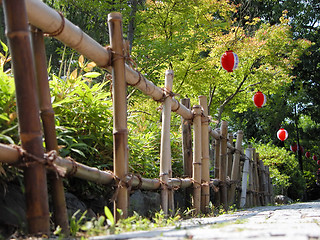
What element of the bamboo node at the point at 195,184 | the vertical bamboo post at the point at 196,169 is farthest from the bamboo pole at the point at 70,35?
the bamboo node at the point at 195,184

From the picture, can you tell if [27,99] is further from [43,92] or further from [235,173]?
[235,173]

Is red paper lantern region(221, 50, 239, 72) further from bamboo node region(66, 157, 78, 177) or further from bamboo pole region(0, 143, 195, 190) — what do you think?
bamboo node region(66, 157, 78, 177)

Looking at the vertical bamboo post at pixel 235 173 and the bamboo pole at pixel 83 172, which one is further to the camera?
the vertical bamboo post at pixel 235 173

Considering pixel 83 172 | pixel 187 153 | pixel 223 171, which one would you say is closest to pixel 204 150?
pixel 187 153

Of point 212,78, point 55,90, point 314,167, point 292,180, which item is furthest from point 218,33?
point 314,167

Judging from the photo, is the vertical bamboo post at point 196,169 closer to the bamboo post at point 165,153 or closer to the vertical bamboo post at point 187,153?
the vertical bamboo post at point 187,153

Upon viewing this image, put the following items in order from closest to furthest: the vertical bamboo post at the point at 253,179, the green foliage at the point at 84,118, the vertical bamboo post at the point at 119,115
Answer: the vertical bamboo post at the point at 119,115 < the green foliage at the point at 84,118 < the vertical bamboo post at the point at 253,179

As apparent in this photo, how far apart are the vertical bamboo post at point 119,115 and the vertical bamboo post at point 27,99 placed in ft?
3.40

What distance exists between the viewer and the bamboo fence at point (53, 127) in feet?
7.77

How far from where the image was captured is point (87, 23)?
38.5ft

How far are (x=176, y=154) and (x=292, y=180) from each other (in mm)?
11164

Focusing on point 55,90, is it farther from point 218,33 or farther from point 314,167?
point 314,167

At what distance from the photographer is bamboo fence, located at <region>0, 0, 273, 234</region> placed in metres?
2.37

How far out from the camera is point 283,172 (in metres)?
15.8
